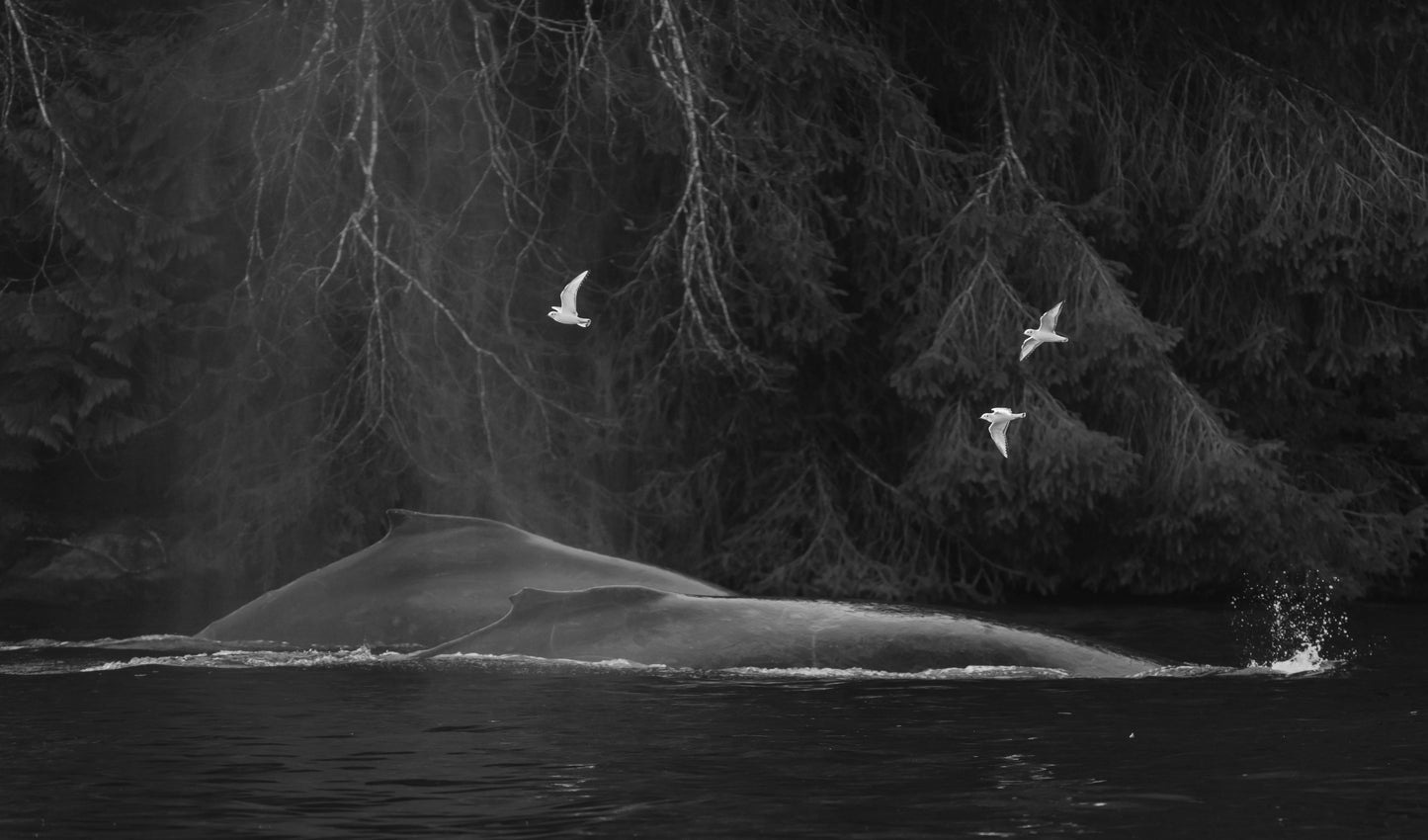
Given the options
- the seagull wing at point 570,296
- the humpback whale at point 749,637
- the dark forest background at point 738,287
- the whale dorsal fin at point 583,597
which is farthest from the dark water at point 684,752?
the dark forest background at point 738,287

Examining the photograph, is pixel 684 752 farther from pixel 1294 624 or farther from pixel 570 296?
pixel 1294 624

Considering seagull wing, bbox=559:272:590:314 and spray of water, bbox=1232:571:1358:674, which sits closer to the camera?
spray of water, bbox=1232:571:1358:674

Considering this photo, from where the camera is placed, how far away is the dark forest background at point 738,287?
15.9m

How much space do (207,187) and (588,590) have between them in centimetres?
804

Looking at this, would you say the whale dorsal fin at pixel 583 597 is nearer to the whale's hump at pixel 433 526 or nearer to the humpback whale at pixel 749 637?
the humpback whale at pixel 749 637

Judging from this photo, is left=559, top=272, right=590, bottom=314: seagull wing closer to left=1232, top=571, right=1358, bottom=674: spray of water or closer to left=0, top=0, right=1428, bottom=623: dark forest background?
left=0, top=0, right=1428, bottom=623: dark forest background

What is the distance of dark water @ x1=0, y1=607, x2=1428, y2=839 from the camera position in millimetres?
6840

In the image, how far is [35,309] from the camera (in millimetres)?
16766

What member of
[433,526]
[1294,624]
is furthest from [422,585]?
[1294,624]

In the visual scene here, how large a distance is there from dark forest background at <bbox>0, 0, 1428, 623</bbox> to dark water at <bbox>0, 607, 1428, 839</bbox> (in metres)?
5.03

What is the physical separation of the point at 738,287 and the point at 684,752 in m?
7.93

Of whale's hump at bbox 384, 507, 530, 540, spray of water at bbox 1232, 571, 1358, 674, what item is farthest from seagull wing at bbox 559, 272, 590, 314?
spray of water at bbox 1232, 571, 1358, 674

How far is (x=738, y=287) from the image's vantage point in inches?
618

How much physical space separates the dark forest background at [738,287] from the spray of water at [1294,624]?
0.18m
